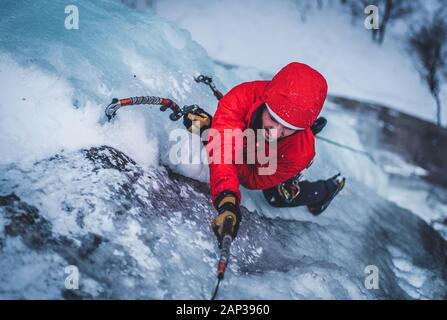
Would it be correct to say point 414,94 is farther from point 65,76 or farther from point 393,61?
point 65,76

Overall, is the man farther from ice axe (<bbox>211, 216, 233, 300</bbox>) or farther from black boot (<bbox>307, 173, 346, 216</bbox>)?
black boot (<bbox>307, 173, 346, 216</bbox>)

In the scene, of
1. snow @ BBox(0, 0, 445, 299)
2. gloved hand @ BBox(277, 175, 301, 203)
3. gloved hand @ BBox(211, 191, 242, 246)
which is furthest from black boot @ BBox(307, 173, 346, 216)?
gloved hand @ BBox(211, 191, 242, 246)

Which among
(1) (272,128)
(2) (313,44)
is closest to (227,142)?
(1) (272,128)

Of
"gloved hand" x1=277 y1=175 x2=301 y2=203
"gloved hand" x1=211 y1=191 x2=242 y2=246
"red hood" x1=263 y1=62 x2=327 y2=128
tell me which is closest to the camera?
"gloved hand" x1=211 y1=191 x2=242 y2=246

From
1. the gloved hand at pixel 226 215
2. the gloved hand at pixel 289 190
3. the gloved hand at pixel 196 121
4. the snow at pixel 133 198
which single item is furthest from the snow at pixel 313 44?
the gloved hand at pixel 226 215

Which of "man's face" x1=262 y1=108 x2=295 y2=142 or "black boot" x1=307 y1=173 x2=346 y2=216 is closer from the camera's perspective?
"man's face" x1=262 y1=108 x2=295 y2=142

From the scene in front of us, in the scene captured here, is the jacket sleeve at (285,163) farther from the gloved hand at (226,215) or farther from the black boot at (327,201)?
the black boot at (327,201)

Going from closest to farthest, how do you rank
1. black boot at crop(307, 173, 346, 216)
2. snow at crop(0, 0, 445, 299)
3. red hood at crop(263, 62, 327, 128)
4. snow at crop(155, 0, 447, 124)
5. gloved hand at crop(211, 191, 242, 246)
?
snow at crop(0, 0, 445, 299)
gloved hand at crop(211, 191, 242, 246)
red hood at crop(263, 62, 327, 128)
black boot at crop(307, 173, 346, 216)
snow at crop(155, 0, 447, 124)
